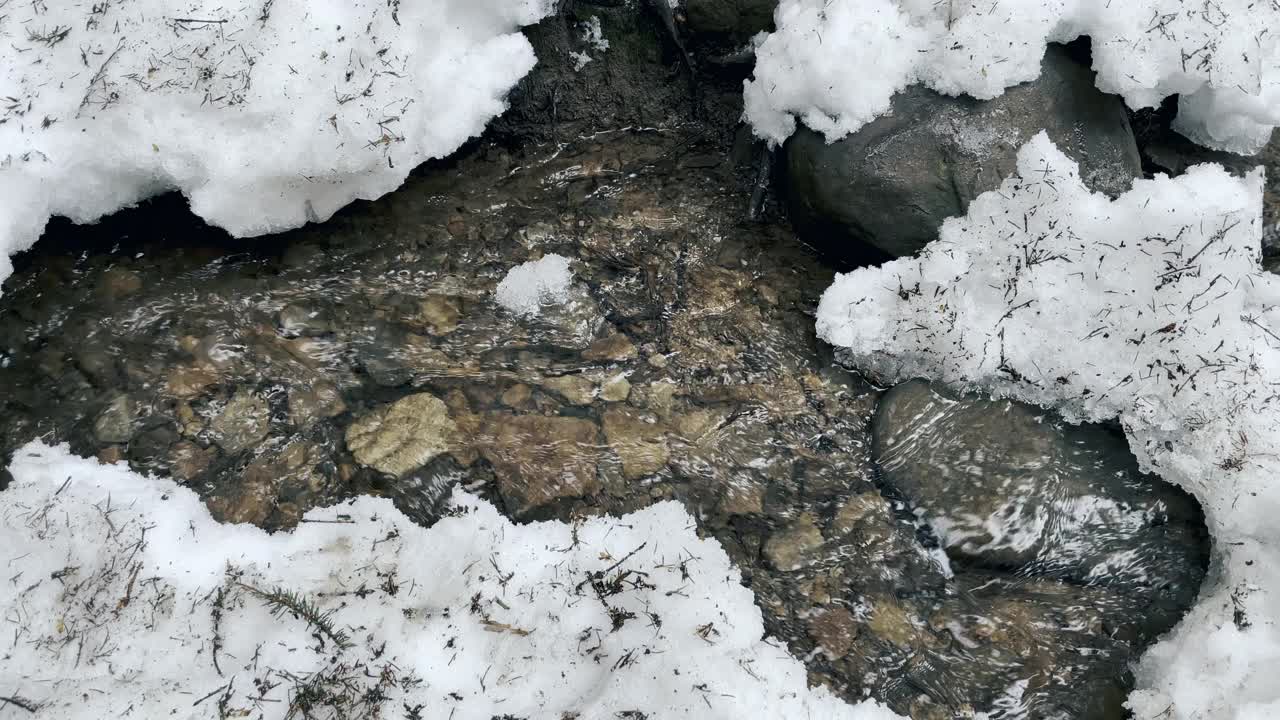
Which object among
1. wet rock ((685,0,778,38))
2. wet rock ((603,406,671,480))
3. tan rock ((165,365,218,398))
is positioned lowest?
wet rock ((603,406,671,480))

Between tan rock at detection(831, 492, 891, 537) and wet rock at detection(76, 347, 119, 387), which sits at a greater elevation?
wet rock at detection(76, 347, 119, 387)

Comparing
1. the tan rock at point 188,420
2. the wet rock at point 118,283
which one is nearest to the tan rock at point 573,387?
the tan rock at point 188,420

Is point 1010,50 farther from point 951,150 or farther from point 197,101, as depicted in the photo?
point 197,101

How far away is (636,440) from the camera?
138 inches

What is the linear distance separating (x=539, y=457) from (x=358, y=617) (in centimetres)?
100

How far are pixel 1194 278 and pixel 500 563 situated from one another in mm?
3183

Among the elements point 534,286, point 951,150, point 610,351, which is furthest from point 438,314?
point 951,150

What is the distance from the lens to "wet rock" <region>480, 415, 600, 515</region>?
3400mm

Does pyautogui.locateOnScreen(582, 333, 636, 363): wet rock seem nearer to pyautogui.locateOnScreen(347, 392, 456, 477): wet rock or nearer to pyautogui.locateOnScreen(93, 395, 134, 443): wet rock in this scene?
pyautogui.locateOnScreen(347, 392, 456, 477): wet rock

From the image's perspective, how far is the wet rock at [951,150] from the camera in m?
3.36

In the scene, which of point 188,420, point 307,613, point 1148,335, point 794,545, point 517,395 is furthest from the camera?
point 517,395

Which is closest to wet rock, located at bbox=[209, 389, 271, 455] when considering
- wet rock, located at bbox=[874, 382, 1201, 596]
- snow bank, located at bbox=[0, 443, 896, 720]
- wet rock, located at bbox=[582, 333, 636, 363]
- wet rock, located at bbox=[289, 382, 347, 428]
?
wet rock, located at bbox=[289, 382, 347, 428]

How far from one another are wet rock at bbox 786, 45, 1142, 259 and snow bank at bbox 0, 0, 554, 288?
204 cm

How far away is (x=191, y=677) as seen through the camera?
9.80 feet
